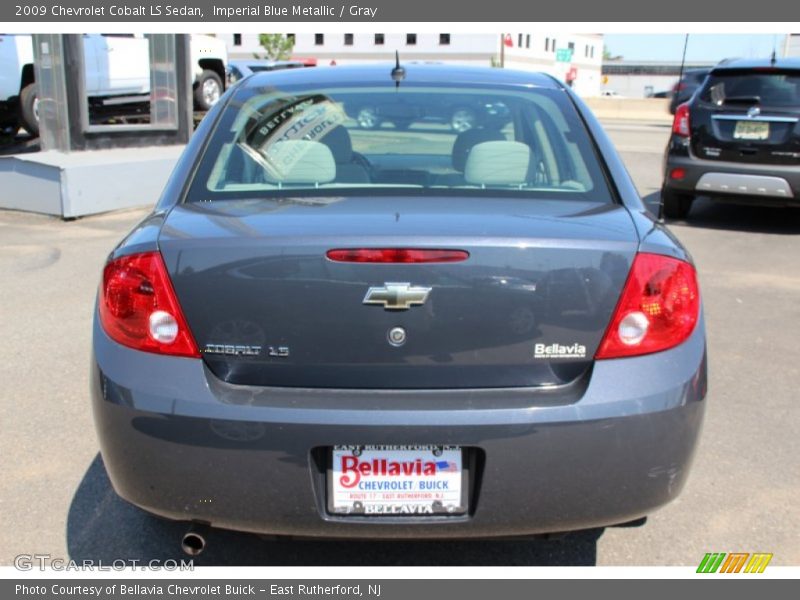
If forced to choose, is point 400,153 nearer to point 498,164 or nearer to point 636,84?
point 498,164

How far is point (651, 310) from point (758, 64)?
7.35 metres

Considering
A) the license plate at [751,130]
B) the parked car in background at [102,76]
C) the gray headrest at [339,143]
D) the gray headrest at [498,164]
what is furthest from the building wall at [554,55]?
the gray headrest at [498,164]

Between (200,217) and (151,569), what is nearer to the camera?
(200,217)

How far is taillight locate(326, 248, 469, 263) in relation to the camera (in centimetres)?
230

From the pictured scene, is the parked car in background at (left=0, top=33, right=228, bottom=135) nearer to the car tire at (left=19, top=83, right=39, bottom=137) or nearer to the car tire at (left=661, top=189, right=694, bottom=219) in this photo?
the car tire at (left=19, top=83, right=39, bottom=137)

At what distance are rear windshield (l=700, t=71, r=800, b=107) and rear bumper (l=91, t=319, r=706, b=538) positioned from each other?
23.0ft

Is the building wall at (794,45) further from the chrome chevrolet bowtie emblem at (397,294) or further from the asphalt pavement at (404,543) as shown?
the chrome chevrolet bowtie emblem at (397,294)

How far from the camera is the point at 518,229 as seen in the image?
2393 mm

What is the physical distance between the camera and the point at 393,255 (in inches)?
90.7

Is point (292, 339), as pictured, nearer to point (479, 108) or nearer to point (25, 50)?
point (479, 108)

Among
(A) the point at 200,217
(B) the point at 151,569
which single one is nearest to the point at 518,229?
(A) the point at 200,217

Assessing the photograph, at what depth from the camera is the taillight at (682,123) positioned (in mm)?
8852
